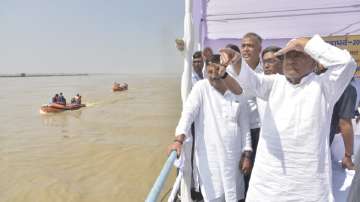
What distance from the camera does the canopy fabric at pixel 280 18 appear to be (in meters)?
3.54

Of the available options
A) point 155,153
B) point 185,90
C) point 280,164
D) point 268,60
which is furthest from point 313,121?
point 155,153

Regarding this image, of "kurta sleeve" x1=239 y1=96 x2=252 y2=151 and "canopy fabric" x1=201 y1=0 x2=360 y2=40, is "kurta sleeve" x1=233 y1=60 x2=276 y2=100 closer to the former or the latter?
"kurta sleeve" x1=239 y1=96 x2=252 y2=151

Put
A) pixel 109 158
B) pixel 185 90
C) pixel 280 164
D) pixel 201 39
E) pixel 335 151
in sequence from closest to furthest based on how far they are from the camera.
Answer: pixel 280 164 < pixel 185 90 < pixel 335 151 < pixel 201 39 < pixel 109 158

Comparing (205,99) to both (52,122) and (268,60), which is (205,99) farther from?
(52,122)

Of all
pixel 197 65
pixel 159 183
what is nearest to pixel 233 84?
pixel 159 183

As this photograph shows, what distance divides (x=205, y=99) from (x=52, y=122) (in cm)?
1715

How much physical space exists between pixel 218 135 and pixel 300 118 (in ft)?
2.31

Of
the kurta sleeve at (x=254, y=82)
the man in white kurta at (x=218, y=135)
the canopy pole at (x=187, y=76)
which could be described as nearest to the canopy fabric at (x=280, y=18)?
the canopy pole at (x=187, y=76)

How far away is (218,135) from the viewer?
7.82 feet

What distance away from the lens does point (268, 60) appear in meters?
2.37

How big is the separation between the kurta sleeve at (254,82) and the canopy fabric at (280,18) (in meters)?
2.04

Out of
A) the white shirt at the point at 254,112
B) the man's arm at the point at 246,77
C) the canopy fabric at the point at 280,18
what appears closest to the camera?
the man's arm at the point at 246,77

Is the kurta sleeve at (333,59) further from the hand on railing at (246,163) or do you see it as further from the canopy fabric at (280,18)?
the canopy fabric at (280,18)

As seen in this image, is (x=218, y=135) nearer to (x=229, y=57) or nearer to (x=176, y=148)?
(x=176, y=148)
